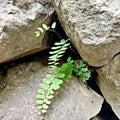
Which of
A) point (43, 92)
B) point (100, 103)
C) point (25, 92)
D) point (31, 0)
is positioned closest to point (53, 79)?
point (43, 92)

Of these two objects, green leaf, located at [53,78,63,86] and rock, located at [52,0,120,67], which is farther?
green leaf, located at [53,78,63,86]

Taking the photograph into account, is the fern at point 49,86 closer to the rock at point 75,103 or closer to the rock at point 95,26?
the rock at point 75,103

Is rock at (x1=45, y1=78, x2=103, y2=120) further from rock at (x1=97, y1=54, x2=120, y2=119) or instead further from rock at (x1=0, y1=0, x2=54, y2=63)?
rock at (x1=0, y1=0, x2=54, y2=63)

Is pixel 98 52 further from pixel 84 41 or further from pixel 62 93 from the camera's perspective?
pixel 62 93

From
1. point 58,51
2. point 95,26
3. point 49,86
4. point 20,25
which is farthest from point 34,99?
point 95,26

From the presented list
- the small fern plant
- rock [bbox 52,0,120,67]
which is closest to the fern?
the small fern plant

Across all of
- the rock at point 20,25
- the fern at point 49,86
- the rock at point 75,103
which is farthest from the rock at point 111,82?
the rock at point 20,25

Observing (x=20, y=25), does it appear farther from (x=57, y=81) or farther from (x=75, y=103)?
(x=75, y=103)
